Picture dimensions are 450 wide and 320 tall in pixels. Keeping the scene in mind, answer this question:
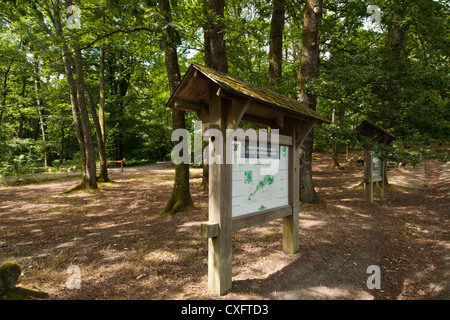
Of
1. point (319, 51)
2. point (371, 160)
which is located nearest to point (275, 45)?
point (319, 51)

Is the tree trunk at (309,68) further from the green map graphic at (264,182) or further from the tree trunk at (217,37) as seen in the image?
the green map graphic at (264,182)

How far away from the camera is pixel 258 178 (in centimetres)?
369

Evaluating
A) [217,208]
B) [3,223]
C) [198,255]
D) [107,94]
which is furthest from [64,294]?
[107,94]

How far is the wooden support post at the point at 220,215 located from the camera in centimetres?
302

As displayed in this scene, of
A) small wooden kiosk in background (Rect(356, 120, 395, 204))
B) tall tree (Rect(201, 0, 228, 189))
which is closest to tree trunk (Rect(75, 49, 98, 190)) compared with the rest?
tall tree (Rect(201, 0, 228, 189))

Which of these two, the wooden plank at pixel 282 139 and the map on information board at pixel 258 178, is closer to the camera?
the map on information board at pixel 258 178

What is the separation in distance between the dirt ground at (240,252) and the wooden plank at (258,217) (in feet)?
2.53

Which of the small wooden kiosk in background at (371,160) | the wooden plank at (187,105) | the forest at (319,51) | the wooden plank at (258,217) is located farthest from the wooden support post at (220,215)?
the small wooden kiosk in background at (371,160)

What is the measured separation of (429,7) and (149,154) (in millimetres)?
26582

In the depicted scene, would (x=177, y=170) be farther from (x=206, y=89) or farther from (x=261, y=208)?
(x=206, y=89)

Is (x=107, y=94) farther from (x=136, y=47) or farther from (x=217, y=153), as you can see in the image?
(x=217, y=153)

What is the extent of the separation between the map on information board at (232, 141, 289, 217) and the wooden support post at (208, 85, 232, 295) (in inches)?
8.3

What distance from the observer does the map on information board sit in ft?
10.9

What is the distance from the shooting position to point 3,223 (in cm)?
657
